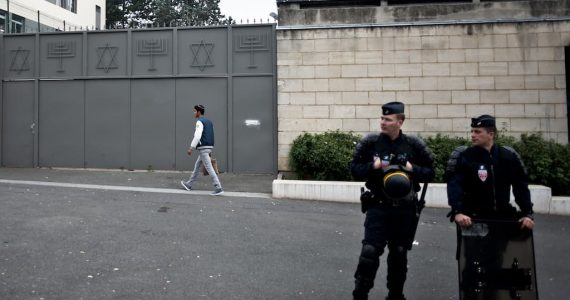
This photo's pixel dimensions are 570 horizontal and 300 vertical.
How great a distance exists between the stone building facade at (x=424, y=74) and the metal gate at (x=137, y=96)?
818 mm

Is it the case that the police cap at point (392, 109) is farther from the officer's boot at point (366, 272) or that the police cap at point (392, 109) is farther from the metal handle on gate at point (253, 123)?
the metal handle on gate at point (253, 123)

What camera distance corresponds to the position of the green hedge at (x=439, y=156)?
29.1 ft

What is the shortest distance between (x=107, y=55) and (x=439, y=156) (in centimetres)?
900

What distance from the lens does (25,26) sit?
88.6 ft

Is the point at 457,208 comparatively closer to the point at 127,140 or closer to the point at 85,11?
the point at 127,140

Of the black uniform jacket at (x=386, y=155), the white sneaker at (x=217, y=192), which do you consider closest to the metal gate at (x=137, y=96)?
the white sneaker at (x=217, y=192)

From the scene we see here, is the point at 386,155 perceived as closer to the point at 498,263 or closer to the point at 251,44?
the point at 498,263

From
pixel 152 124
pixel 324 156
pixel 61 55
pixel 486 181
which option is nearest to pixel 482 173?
pixel 486 181

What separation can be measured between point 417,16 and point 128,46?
750 cm

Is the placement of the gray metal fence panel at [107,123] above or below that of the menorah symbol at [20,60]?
below

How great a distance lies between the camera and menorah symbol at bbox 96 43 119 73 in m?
12.5

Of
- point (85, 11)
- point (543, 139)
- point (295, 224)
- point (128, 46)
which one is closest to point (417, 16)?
point (543, 139)

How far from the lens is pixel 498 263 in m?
3.38

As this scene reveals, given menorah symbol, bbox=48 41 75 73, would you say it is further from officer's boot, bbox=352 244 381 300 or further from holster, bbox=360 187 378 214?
officer's boot, bbox=352 244 381 300
